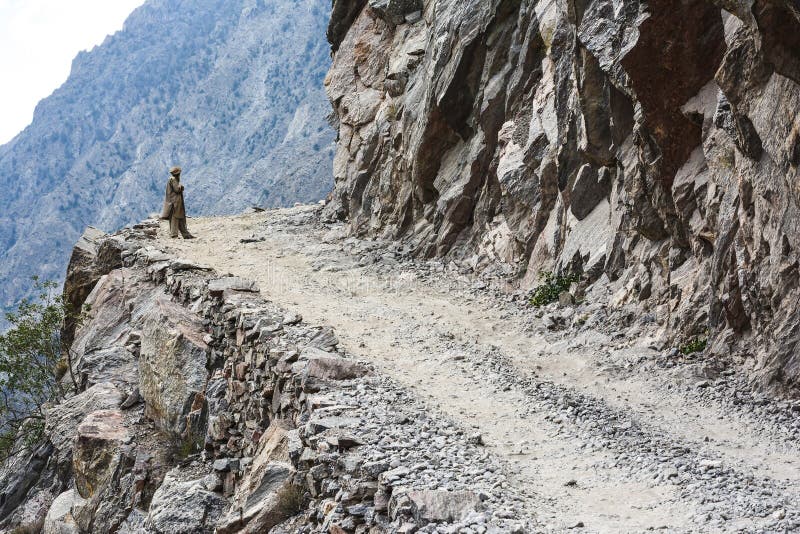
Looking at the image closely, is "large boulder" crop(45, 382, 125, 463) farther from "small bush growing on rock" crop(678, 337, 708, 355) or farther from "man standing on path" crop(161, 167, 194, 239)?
"small bush growing on rock" crop(678, 337, 708, 355)

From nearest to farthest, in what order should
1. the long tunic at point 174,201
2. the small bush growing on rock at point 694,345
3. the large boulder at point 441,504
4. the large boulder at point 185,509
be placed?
the large boulder at point 441,504, the small bush growing on rock at point 694,345, the large boulder at point 185,509, the long tunic at point 174,201

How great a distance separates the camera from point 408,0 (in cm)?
2706

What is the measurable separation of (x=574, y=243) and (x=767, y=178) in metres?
6.10

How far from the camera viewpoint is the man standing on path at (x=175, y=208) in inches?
1114

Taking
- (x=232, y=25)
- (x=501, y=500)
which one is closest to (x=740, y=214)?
(x=501, y=500)

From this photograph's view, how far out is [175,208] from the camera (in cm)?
2823

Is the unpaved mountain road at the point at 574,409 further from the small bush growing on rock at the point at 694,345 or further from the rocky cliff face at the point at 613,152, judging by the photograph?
the rocky cliff face at the point at 613,152

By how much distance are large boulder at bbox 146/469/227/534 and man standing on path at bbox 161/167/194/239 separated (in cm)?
1614

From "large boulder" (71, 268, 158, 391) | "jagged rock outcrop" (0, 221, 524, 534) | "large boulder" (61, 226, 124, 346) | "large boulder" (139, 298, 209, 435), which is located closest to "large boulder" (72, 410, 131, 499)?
"jagged rock outcrop" (0, 221, 524, 534)

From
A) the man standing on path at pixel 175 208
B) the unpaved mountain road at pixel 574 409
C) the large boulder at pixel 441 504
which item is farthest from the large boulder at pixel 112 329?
the large boulder at pixel 441 504

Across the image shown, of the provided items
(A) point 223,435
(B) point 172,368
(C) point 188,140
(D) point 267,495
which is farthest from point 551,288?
(C) point 188,140

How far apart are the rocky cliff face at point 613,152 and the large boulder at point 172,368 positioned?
742 centimetres

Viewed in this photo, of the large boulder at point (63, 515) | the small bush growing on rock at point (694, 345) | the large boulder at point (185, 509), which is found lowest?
→ the large boulder at point (63, 515)

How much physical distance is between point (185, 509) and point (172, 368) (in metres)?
4.70
